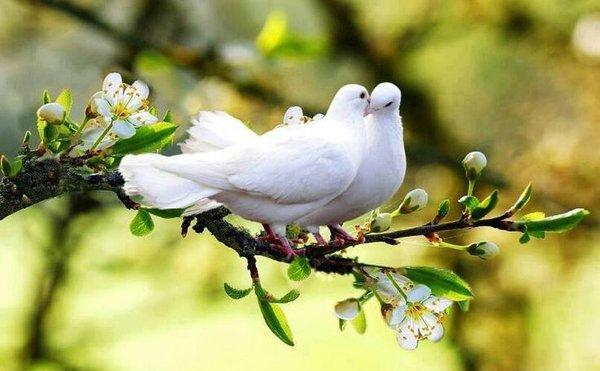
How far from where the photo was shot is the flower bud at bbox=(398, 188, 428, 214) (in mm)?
A: 405

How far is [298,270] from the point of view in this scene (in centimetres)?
39

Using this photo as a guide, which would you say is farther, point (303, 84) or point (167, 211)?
point (303, 84)

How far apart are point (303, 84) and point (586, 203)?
582 millimetres

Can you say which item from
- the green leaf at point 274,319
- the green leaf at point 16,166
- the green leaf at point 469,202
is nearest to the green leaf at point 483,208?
the green leaf at point 469,202

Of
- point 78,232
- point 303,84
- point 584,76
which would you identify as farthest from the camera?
point 303,84

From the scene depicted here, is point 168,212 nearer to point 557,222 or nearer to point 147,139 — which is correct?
point 147,139

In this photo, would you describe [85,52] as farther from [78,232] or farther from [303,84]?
[303,84]

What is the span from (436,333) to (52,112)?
0.69 feet

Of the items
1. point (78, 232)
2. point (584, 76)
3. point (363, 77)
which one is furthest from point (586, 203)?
point (78, 232)

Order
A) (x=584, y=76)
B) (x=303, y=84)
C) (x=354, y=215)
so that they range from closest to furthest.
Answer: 1. (x=354, y=215)
2. (x=584, y=76)
3. (x=303, y=84)

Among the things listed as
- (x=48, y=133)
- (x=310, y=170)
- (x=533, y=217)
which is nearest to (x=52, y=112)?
(x=48, y=133)

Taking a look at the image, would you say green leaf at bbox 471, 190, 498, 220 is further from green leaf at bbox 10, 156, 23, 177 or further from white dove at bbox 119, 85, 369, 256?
green leaf at bbox 10, 156, 23, 177

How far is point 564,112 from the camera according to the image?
1539 mm

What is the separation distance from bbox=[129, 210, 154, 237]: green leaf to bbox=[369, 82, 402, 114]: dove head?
12 centimetres
